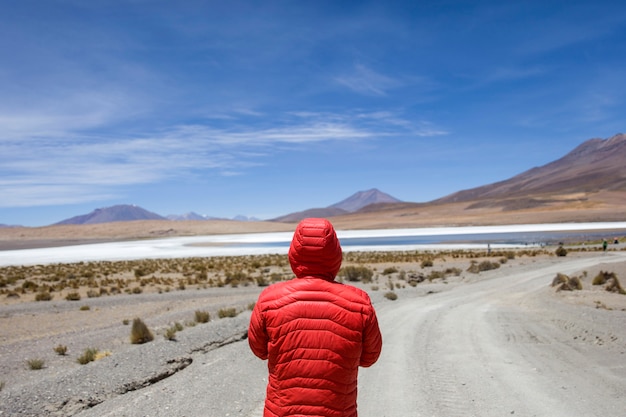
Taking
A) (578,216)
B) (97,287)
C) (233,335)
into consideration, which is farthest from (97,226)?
(233,335)

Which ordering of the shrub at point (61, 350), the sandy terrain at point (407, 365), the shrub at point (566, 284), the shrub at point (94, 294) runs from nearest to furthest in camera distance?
the sandy terrain at point (407, 365) → the shrub at point (61, 350) → the shrub at point (566, 284) → the shrub at point (94, 294)

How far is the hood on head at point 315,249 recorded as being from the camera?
2.42m

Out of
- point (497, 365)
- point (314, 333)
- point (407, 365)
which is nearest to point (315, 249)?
point (314, 333)

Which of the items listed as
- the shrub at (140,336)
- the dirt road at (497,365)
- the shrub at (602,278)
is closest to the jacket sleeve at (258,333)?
the dirt road at (497,365)

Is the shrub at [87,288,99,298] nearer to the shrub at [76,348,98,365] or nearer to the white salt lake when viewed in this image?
the shrub at [76,348,98,365]

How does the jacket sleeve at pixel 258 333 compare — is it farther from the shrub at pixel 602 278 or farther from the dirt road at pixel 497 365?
the shrub at pixel 602 278

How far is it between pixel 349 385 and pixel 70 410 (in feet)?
15.4

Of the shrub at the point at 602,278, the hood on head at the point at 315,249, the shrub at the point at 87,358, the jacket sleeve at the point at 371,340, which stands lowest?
the shrub at the point at 602,278

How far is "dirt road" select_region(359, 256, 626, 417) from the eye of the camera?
511cm

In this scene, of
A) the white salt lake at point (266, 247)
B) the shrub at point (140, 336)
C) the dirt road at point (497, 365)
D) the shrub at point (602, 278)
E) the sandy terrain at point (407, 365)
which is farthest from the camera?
the white salt lake at point (266, 247)

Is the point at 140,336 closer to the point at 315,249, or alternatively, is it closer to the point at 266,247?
the point at 315,249

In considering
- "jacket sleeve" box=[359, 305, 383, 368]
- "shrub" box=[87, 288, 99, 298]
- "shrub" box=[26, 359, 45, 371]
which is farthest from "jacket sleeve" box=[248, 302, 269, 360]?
"shrub" box=[87, 288, 99, 298]

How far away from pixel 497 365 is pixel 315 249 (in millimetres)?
5181

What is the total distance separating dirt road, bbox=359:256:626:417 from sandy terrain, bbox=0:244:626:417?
17 millimetres
